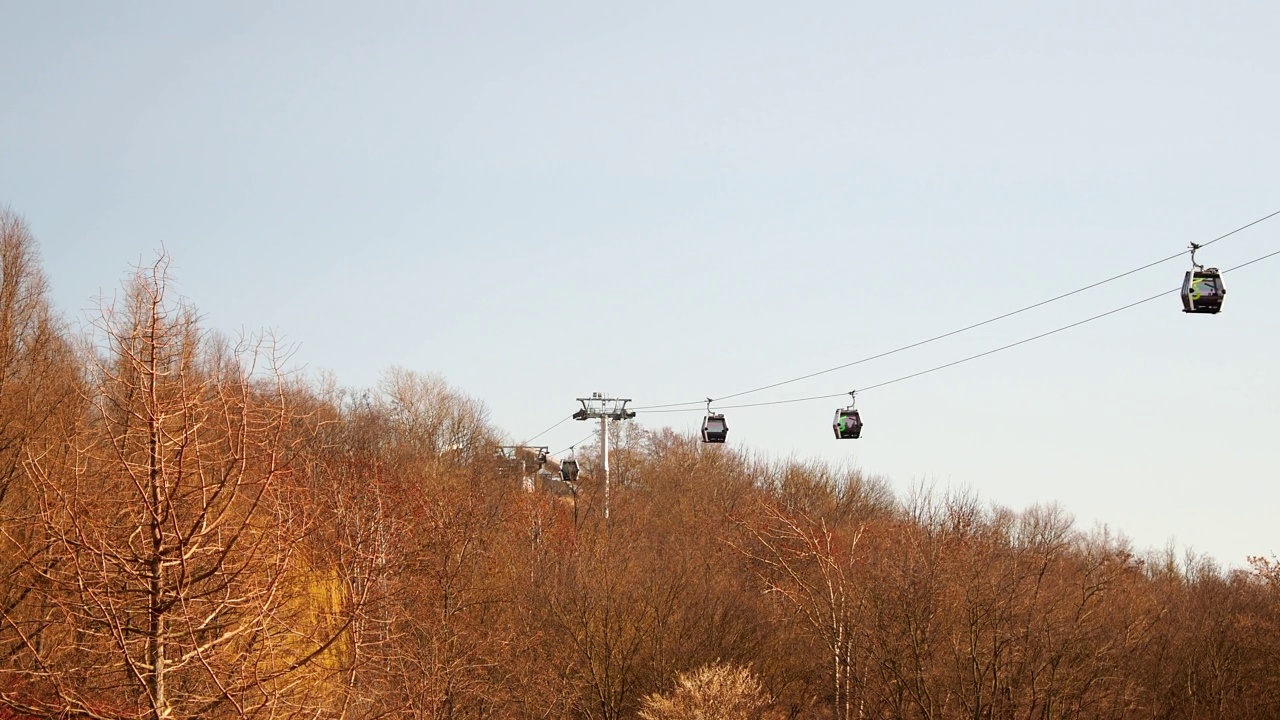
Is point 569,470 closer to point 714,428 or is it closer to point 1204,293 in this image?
point 714,428

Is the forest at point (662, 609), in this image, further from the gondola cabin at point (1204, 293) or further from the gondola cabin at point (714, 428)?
the gondola cabin at point (1204, 293)

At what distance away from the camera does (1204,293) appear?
44.6 feet

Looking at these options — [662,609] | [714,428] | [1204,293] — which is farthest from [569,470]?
[1204,293]

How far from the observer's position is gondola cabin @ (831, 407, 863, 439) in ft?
67.3

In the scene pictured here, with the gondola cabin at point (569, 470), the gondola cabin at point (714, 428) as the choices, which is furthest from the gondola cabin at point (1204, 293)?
the gondola cabin at point (569, 470)

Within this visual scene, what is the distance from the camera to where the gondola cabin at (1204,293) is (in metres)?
13.6

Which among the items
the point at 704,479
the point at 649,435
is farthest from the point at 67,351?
the point at 649,435

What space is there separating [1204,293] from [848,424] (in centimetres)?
779

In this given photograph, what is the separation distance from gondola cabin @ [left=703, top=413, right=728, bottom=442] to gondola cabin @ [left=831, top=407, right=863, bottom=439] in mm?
4050

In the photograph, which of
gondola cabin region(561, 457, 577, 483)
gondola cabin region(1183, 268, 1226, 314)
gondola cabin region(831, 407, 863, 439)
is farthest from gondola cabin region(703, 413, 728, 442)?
gondola cabin region(561, 457, 577, 483)

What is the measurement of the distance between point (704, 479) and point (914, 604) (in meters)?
32.2

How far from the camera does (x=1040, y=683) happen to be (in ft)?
109

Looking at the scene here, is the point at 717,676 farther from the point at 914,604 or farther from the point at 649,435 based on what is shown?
the point at 649,435

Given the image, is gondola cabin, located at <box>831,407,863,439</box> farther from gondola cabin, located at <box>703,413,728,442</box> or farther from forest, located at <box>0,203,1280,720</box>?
forest, located at <box>0,203,1280,720</box>
